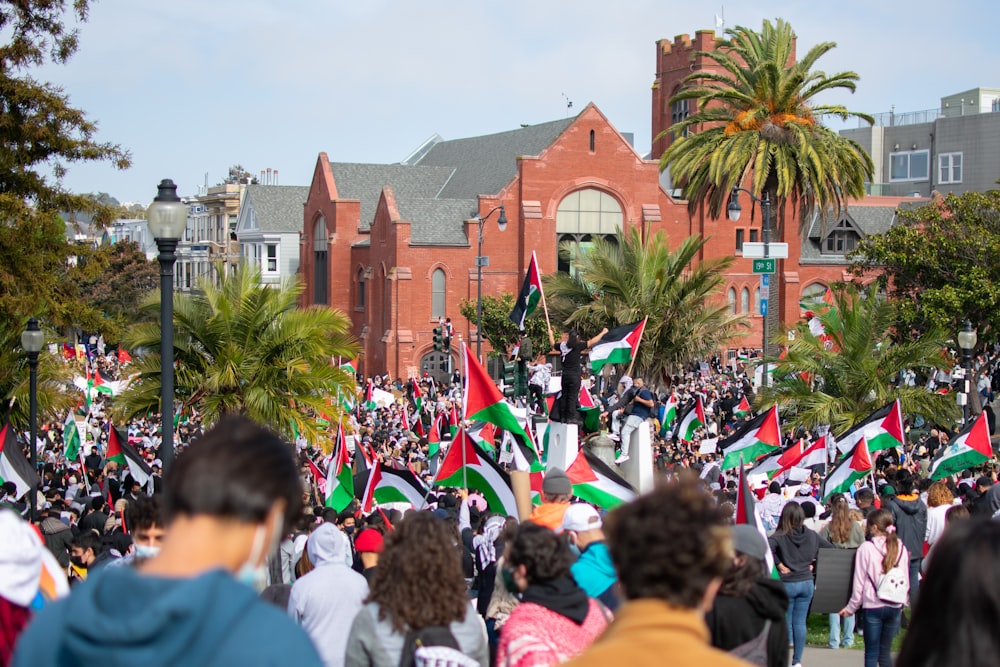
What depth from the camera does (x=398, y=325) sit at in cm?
5512

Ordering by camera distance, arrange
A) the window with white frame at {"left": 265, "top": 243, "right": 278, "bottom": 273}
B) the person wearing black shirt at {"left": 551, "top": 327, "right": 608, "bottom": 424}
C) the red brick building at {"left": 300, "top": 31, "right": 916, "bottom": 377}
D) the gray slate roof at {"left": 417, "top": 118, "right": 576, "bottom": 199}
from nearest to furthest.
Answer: the person wearing black shirt at {"left": 551, "top": 327, "right": 608, "bottom": 424} < the red brick building at {"left": 300, "top": 31, "right": 916, "bottom": 377} < the gray slate roof at {"left": 417, "top": 118, "right": 576, "bottom": 199} < the window with white frame at {"left": 265, "top": 243, "right": 278, "bottom": 273}

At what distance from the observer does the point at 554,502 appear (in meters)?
6.78

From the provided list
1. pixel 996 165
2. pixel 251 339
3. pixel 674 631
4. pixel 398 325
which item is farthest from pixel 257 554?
pixel 996 165

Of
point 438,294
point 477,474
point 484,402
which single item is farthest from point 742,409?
point 438,294

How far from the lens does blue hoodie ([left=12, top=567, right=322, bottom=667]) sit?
2.31 meters

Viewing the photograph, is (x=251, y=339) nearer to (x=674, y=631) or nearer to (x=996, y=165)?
(x=674, y=631)

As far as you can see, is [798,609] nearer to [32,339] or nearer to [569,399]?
[569,399]

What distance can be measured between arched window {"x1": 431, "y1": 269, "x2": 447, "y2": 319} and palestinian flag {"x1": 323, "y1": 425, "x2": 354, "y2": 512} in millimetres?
40605

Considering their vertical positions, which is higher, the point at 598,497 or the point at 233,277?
the point at 233,277

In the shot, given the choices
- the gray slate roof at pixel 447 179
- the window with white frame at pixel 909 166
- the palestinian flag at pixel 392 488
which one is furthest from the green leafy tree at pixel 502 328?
the palestinian flag at pixel 392 488

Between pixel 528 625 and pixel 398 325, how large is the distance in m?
50.9

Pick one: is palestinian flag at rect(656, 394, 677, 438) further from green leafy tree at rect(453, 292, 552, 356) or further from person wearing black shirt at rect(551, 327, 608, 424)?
green leafy tree at rect(453, 292, 552, 356)

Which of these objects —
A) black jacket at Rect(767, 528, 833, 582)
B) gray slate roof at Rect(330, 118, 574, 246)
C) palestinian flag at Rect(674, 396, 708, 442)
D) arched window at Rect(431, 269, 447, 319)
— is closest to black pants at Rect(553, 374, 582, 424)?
black jacket at Rect(767, 528, 833, 582)

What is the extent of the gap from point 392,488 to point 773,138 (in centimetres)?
2487
